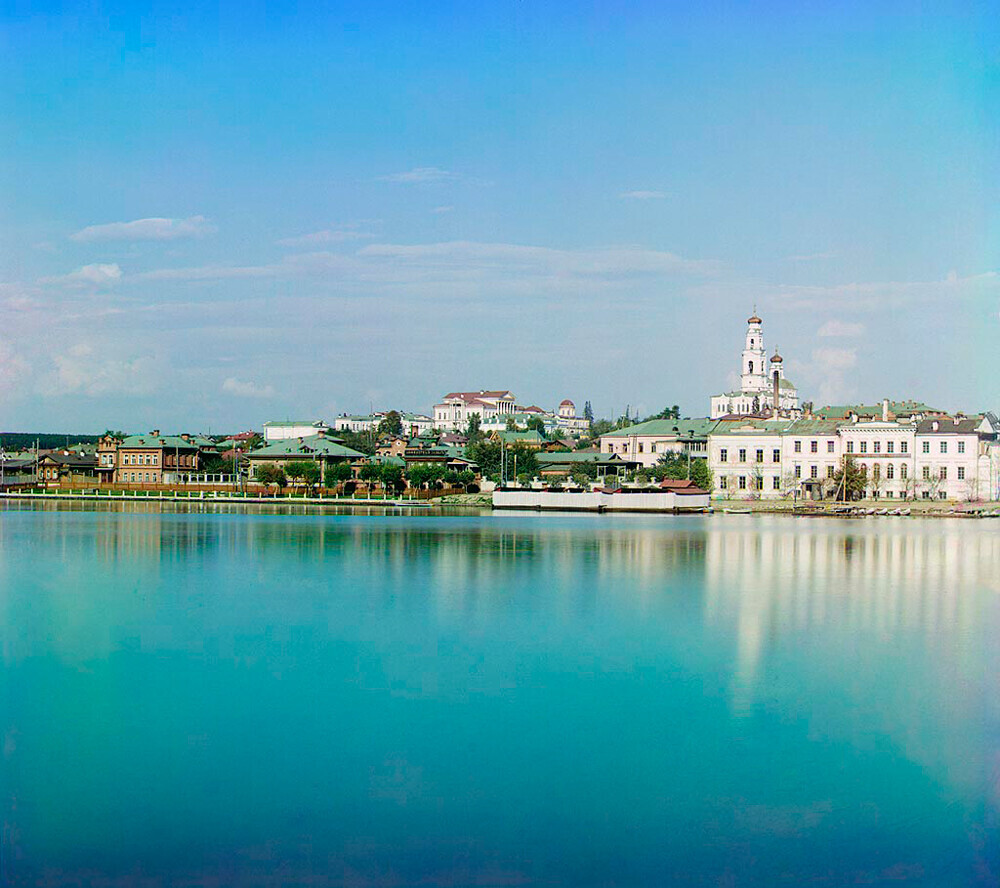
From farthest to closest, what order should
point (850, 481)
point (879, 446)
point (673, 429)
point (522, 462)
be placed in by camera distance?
point (673, 429), point (522, 462), point (879, 446), point (850, 481)

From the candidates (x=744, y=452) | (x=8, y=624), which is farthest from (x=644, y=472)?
(x=8, y=624)

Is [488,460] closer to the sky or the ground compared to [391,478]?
closer to the sky

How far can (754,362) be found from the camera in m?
55.9

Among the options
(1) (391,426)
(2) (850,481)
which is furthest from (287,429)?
(2) (850,481)

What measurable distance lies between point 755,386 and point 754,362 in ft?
4.87

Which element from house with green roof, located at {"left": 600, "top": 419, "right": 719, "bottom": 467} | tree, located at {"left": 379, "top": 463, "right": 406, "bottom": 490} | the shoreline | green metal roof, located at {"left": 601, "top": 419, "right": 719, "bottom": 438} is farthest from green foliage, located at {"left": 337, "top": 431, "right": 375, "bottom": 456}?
green metal roof, located at {"left": 601, "top": 419, "right": 719, "bottom": 438}

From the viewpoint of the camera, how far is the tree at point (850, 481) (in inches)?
1288

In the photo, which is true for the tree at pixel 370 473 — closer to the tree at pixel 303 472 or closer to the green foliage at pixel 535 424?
the tree at pixel 303 472

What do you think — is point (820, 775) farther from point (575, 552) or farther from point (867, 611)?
point (575, 552)

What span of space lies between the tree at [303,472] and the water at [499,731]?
25238 millimetres

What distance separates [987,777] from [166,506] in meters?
32.4

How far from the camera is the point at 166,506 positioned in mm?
35781

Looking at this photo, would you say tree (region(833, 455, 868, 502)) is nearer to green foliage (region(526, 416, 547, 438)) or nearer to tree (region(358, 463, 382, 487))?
tree (region(358, 463, 382, 487))

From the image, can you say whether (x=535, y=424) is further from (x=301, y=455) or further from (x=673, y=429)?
(x=301, y=455)
